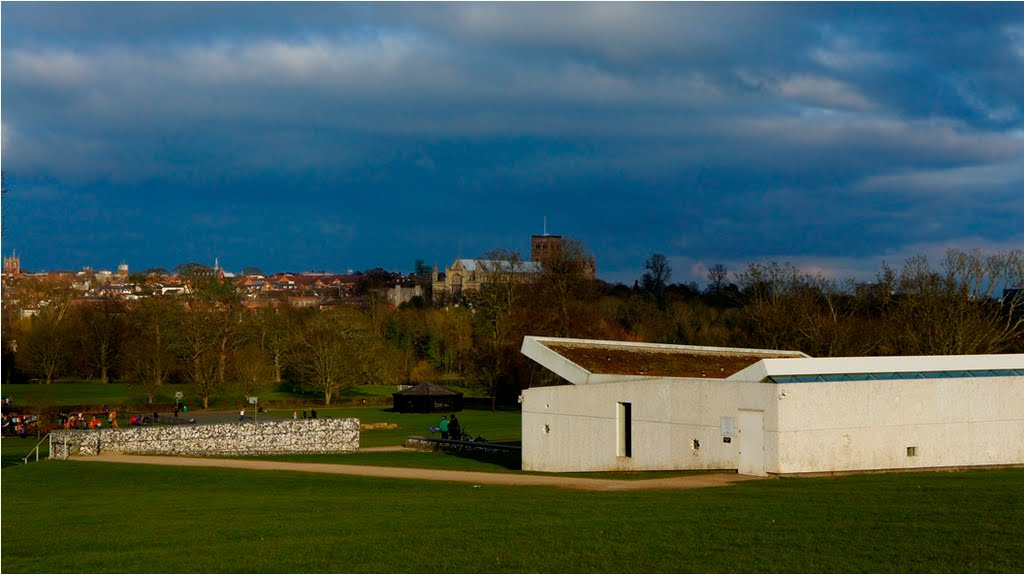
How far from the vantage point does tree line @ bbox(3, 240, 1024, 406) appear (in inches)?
2293

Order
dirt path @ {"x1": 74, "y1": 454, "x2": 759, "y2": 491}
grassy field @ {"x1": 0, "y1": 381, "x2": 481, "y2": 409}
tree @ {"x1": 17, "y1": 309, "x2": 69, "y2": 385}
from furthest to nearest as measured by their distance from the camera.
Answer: tree @ {"x1": 17, "y1": 309, "x2": 69, "y2": 385} < grassy field @ {"x1": 0, "y1": 381, "x2": 481, "y2": 409} < dirt path @ {"x1": 74, "y1": 454, "x2": 759, "y2": 491}

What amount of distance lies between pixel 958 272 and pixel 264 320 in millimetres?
59580

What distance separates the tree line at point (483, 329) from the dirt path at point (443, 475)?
30900 mm

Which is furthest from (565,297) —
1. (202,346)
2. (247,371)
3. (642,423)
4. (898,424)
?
(898,424)

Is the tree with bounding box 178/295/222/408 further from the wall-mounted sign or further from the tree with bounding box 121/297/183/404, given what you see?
the wall-mounted sign

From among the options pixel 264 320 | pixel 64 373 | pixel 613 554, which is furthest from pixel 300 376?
pixel 613 554

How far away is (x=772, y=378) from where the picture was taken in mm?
24188

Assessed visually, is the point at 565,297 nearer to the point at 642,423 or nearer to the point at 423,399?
the point at 423,399

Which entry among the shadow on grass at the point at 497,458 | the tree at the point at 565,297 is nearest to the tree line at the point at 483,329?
the tree at the point at 565,297

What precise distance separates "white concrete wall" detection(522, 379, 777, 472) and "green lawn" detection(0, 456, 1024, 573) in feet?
11.1

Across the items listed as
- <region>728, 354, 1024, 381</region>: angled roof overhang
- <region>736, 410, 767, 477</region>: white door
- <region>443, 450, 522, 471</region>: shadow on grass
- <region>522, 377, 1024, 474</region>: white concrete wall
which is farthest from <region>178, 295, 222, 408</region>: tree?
<region>736, 410, 767, 477</region>: white door

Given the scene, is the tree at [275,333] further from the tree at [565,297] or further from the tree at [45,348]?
the tree at [565,297]

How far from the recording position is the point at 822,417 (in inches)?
904

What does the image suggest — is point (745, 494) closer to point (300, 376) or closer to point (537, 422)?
point (537, 422)
